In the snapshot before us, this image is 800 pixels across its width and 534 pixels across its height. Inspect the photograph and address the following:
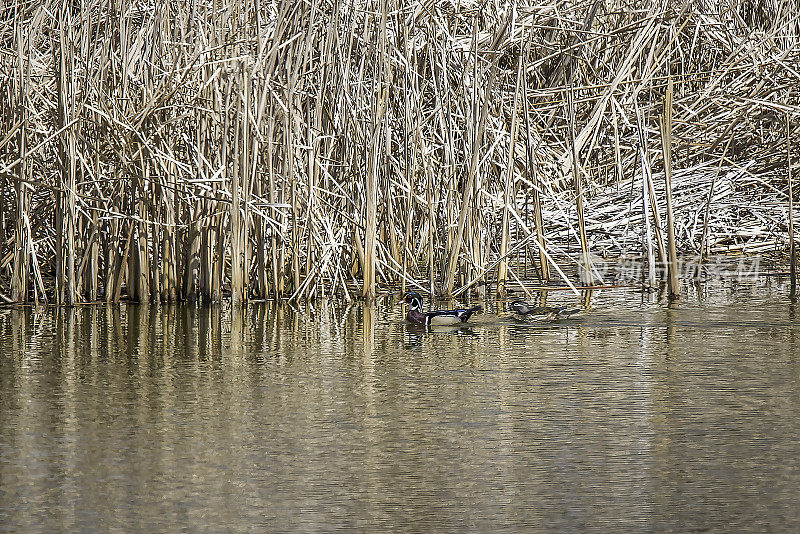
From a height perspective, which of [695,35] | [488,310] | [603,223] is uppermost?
[695,35]

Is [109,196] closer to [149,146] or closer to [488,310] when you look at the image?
[149,146]

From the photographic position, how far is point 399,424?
427cm

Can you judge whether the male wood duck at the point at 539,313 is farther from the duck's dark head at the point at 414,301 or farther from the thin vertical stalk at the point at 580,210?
the thin vertical stalk at the point at 580,210

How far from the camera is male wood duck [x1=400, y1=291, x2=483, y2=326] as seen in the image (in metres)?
6.42

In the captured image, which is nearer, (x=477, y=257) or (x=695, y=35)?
(x=477, y=257)

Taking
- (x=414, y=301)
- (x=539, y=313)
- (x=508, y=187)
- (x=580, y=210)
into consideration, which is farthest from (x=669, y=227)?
(x=414, y=301)

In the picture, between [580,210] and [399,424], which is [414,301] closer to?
[580,210]

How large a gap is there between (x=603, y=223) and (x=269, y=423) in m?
5.91

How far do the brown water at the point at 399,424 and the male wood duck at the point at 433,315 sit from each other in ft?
0.40

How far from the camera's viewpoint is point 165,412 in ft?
14.8

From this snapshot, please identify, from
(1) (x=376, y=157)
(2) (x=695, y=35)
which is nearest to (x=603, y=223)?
(2) (x=695, y=35)

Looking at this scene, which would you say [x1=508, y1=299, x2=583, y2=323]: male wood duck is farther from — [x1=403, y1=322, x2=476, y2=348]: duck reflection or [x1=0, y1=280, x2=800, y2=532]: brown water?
[x1=403, y1=322, x2=476, y2=348]: duck reflection

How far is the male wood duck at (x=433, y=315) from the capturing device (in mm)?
6422

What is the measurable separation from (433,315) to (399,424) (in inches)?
86.9
